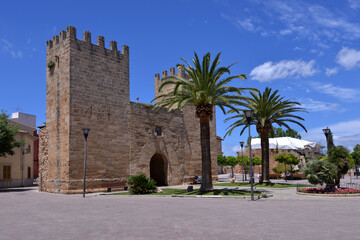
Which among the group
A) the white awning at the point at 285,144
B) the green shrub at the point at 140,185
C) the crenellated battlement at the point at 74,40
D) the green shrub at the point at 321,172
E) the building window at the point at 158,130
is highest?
the crenellated battlement at the point at 74,40

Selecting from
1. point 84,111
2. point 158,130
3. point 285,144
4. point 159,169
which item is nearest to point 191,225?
point 84,111

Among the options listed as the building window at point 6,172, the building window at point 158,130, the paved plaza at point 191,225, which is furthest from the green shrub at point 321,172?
the building window at point 6,172

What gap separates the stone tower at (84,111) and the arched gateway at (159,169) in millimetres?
4248

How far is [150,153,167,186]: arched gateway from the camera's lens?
27672mm

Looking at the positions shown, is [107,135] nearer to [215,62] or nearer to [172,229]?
[215,62]

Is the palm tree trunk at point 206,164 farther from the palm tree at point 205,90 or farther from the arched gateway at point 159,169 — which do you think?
the arched gateway at point 159,169

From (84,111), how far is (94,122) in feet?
3.45

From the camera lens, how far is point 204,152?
19.4 metres

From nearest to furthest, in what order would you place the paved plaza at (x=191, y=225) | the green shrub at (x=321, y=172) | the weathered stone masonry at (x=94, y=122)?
the paved plaza at (x=191, y=225), the green shrub at (x=321, y=172), the weathered stone masonry at (x=94, y=122)

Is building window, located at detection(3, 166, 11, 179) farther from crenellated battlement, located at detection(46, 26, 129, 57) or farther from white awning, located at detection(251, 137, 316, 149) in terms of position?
white awning, located at detection(251, 137, 316, 149)

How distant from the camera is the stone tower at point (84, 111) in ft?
70.9

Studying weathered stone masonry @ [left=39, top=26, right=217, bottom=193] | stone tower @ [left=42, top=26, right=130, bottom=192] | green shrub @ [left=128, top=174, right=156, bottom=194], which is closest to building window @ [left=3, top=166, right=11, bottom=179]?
weathered stone masonry @ [left=39, top=26, right=217, bottom=193]

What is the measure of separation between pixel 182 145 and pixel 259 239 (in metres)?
22.2

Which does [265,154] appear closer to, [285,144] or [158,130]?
[158,130]
